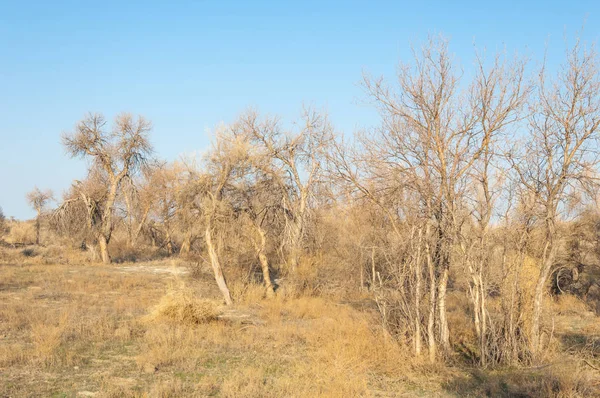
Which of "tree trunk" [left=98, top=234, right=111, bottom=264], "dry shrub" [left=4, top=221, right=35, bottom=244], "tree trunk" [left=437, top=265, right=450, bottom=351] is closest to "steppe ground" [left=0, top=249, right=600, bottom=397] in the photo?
"tree trunk" [left=437, top=265, right=450, bottom=351]

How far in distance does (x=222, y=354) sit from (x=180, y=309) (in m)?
3.42

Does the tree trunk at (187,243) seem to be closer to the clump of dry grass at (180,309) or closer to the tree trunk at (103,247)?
the clump of dry grass at (180,309)

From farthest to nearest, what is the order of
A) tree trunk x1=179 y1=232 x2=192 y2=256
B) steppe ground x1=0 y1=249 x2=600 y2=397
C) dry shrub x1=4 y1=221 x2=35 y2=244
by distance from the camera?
dry shrub x1=4 y1=221 x2=35 y2=244 → tree trunk x1=179 y1=232 x2=192 y2=256 → steppe ground x1=0 y1=249 x2=600 y2=397

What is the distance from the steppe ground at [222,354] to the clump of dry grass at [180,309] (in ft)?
0.09

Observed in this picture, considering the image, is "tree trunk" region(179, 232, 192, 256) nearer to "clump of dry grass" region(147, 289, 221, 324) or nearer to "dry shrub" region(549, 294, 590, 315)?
"clump of dry grass" region(147, 289, 221, 324)

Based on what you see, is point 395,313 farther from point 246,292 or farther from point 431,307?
point 246,292

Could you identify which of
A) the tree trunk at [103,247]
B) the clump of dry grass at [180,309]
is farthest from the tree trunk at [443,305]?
→ the tree trunk at [103,247]

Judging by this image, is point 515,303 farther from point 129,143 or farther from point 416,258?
point 129,143

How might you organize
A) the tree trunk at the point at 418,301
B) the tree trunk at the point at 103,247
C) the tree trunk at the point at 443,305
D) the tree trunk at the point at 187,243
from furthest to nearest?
the tree trunk at the point at 103,247 < the tree trunk at the point at 187,243 < the tree trunk at the point at 443,305 < the tree trunk at the point at 418,301

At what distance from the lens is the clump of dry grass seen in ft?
47.3

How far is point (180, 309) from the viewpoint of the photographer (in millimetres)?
14391

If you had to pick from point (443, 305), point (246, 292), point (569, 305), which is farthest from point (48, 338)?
point (569, 305)

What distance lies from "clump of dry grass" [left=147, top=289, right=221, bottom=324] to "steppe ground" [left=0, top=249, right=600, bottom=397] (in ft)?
0.09

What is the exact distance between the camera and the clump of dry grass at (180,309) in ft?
47.3
